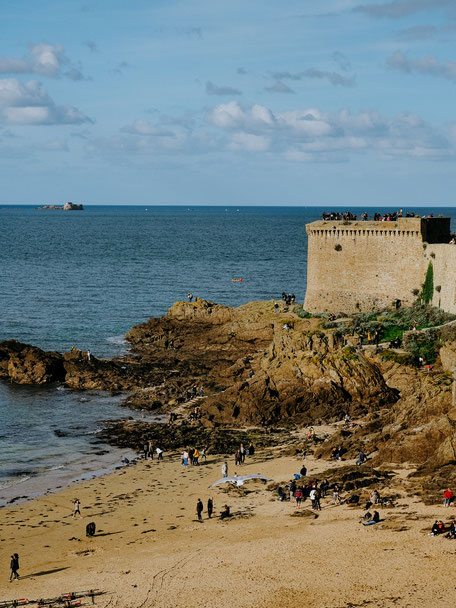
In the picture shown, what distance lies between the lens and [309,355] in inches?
1873

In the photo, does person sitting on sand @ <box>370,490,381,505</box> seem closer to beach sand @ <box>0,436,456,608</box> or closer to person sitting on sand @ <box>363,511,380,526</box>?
beach sand @ <box>0,436,456,608</box>

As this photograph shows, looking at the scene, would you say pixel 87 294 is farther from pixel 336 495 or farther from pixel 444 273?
pixel 336 495

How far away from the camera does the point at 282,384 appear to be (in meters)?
46.2

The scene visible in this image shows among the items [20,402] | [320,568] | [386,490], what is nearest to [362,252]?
[20,402]

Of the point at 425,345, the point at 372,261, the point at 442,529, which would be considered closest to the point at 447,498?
the point at 442,529

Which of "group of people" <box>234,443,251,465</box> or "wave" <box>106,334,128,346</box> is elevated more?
"wave" <box>106,334,128,346</box>

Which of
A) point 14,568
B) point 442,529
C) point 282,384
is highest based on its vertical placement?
point 282,384

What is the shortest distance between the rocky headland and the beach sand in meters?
3.61

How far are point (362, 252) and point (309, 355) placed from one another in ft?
49.1

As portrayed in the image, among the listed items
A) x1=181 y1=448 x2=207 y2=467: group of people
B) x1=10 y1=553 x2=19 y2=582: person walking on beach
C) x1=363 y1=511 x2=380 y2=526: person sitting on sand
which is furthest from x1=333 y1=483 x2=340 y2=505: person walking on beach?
x1=10 y1=553 x2=19 y2=582: person walking on beach

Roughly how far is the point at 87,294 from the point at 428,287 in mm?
43825

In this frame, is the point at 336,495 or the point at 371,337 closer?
the point at 336,495

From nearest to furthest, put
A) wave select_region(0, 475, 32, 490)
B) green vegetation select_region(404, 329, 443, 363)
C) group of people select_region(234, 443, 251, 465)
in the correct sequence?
1. wave select_region(0, 475, 32, 490)
2. group of people select_region(234, 443, 251, 465)
3. green vegetation select_region(404, 329, 443, 363)

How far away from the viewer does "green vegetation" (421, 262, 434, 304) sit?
56241mm
